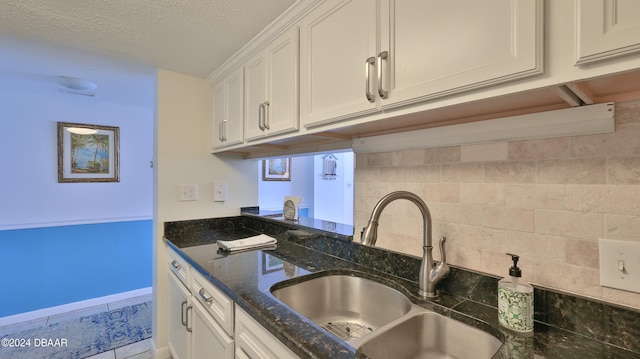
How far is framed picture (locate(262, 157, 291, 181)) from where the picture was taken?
355 cm

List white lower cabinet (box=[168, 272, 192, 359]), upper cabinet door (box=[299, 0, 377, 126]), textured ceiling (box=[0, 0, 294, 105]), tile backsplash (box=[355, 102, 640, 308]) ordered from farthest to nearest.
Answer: white lower cabinet (box=[168, 272, 192, 359]) < textured ceiling (box=[0, 0, 294, 105]) < upper cabinet door (box=[299, 0, 377, 126]) < tile backsplash (box=[355, 102, 640, 308])

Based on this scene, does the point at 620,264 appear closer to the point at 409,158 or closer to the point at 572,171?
the point at 572,171

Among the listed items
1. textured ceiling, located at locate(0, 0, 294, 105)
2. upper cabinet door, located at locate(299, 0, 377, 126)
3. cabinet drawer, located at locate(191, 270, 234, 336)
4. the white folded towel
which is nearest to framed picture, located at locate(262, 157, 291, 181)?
textured ceiling, located at locate(0, 0, 294, 105)

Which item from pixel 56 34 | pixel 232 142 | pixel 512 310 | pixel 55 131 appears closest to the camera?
pixel 512 310

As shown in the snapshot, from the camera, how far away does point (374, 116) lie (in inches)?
36.9

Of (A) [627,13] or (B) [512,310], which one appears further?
(B) [512,310]

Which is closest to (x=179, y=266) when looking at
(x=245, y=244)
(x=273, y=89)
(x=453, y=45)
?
(x=245, y=244)

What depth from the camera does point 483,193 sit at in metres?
0.97

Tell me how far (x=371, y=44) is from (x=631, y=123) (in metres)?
0.71

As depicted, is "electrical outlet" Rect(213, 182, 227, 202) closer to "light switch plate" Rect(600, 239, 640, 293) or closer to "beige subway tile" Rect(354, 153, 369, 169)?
"beige subway tile" Rect(354, 153, 369, 169)

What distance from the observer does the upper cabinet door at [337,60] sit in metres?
0.94

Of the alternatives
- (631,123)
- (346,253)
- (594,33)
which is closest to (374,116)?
(594,33)

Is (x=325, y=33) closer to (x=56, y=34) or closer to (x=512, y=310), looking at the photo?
(x=512, y=310)

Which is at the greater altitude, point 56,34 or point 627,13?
point 56,34
